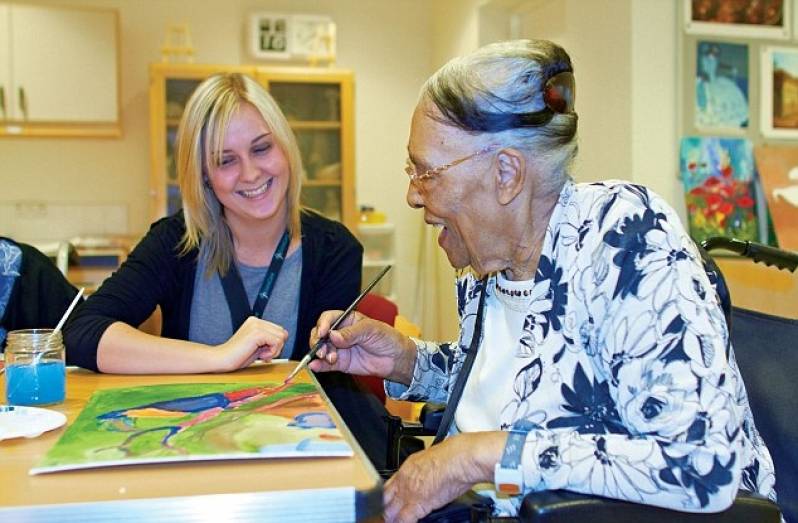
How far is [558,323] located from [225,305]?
35.5 inches

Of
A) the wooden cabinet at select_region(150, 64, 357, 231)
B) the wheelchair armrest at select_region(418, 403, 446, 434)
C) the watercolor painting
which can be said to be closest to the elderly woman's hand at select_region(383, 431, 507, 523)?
the watercolor painting

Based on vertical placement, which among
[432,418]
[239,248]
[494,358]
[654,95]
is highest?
[654,95]

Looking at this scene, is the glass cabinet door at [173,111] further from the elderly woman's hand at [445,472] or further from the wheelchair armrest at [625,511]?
the wheelchair armrest at [625,511]

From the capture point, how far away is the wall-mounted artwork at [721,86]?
9.54 feet

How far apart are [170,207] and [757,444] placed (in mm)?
3711

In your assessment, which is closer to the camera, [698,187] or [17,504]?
[17,504]

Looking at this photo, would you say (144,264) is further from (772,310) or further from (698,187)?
(698,187)

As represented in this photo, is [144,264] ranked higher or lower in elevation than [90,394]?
higher

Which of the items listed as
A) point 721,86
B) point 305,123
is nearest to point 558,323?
point 721,86

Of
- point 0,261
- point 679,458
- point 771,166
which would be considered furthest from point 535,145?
point 771,166

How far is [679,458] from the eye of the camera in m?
0.93

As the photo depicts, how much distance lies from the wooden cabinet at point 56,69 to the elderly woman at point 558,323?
358cm

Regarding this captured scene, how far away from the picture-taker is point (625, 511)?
934 millimetres

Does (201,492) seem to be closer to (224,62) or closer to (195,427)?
(195,427)
